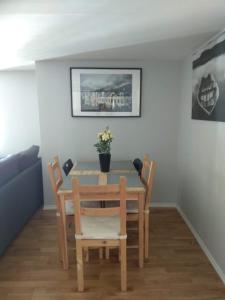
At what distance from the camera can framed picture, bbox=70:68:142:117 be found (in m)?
3.33

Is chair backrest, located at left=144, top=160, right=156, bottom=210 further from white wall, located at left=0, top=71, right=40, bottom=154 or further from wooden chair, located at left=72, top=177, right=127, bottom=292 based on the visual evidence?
white wall, located at left=0, top=71, right=40, bottom=154

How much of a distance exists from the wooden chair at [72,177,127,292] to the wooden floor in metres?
0.15

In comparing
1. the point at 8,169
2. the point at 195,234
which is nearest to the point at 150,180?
the point at 195,234

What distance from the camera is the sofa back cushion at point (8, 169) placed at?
246cm

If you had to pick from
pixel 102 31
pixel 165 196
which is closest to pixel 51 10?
pixel 102 31

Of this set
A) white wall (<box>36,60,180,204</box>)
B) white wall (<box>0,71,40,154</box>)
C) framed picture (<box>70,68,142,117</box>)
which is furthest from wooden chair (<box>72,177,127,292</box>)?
white wall (<box>0,71,40,154</box>)

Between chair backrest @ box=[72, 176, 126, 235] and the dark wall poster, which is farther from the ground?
the dark wall poster

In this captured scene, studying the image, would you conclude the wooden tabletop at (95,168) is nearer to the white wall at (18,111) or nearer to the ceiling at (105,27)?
A: the ceiling at (105,27)

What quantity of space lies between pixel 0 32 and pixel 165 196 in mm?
3047

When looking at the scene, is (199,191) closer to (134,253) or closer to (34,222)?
(134,253)

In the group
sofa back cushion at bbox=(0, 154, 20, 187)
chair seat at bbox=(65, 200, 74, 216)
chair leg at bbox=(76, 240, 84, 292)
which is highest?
sofa back cushion at bbox=(0, 154, 20, 187)

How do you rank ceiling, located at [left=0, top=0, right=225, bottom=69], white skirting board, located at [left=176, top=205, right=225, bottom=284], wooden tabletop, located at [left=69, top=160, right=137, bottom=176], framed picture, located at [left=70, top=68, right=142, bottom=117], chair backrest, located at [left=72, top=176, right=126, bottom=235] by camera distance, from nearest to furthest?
1. ceiling, located at [left=0, top=0, right=225, bottom=69]
2. chair backrest, located at [left=72, top=176, right=126, bottom=235]
3. white skirting board, located at [left=176, top=205, right=225, bottom=284]
4. wooden tabletop, located at [left=69, top=160, right=137, bottom=176]
5. framed picture, located at [left=70, top=68, right=142, bottom=117]

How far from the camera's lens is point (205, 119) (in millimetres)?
2463

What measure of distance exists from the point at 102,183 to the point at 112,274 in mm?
854
